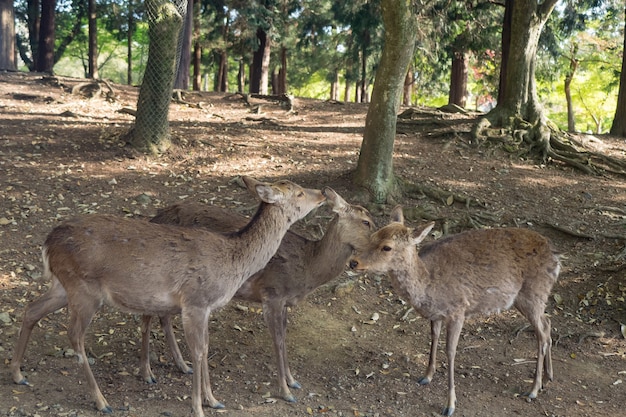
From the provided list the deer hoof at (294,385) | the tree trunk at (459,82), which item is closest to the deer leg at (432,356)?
the deer hoof at (294,385)

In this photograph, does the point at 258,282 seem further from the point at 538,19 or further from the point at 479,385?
the point at 538,19

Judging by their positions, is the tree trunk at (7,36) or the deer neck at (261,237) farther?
the tree trunk at (7,36)

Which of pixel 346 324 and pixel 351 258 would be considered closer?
pixel 351 258

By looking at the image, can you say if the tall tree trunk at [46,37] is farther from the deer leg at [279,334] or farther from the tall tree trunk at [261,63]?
the deer leg at [279,334]

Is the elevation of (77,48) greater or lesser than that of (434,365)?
greater

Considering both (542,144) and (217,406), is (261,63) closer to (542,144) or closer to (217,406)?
(542,144)

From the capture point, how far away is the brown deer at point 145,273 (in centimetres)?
484

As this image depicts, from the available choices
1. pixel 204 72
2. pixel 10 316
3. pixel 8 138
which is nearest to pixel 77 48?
pixel 204 72

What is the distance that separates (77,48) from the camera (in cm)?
3856

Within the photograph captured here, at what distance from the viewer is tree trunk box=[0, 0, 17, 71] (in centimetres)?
2109

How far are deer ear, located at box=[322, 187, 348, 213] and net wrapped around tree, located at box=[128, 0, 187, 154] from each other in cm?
534

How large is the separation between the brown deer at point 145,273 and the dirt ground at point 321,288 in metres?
0.54

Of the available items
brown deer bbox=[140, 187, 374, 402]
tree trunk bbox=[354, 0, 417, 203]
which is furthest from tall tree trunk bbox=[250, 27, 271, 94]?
brown deer bbox=[140, 187, 374, 402]

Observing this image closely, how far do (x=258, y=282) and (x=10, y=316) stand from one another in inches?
97.9
